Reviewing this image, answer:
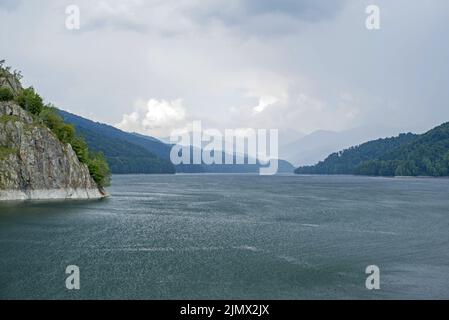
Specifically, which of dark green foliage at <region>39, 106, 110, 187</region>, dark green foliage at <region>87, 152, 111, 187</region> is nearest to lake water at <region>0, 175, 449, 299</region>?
dark green foliage at <region>39, 106, 110, 187</region>

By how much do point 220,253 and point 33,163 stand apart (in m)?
58.6

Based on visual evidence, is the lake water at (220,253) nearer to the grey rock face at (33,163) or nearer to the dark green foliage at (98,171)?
the grey rock face at (33,163)

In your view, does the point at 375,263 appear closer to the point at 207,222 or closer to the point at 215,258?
the point at 215,258

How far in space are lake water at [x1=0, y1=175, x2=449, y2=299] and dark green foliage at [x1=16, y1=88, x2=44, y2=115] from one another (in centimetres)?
3057

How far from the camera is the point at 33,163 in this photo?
293 ft

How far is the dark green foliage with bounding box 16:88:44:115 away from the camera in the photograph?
10094 cm

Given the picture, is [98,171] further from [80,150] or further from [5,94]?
[5,94]

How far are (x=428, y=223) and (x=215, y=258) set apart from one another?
1456 inches

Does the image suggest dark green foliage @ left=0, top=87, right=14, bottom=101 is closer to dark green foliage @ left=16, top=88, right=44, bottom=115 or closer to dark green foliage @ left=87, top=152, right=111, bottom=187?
dark green foliage @ left=16, top=88, right=44, bottom=115

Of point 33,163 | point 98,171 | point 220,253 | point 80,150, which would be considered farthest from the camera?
point 98,171

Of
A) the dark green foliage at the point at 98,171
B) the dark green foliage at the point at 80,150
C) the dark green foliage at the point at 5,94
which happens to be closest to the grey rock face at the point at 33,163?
the dark green foliage at the point at 5,94

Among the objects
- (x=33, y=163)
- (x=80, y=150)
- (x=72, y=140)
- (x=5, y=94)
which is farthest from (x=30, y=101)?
(x=33, y=163)
